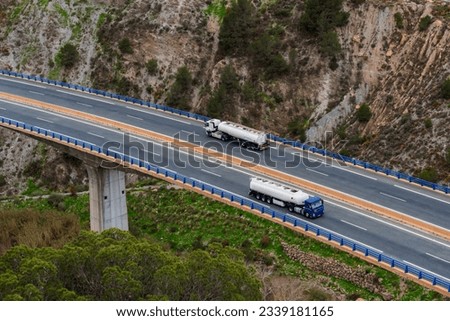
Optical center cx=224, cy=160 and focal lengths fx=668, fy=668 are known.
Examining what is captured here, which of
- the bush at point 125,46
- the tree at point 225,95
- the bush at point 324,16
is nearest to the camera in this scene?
the tree at point 225,95

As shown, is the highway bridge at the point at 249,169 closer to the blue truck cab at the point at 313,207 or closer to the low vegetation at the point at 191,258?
the blue truck cab at the point at 313,207

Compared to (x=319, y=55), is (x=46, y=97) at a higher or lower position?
lower

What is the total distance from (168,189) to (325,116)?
21444 mm

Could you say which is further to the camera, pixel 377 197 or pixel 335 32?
pixel 335 32

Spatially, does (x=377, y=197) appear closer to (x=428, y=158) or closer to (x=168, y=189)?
(x=428, y=158)

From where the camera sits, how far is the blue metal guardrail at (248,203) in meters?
47.5

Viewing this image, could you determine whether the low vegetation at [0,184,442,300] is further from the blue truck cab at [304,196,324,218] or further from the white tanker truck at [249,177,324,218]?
the blue truck cab at [304,196,324,218]

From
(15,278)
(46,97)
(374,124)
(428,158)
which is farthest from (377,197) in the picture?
(46,97)

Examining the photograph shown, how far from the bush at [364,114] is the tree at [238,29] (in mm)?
19260

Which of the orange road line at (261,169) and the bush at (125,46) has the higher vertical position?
the bush at (125,46)

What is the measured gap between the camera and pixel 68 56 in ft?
323

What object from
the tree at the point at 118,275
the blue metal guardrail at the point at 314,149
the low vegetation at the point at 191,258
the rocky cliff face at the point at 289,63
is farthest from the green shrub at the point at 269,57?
the tree at the point at 118,275

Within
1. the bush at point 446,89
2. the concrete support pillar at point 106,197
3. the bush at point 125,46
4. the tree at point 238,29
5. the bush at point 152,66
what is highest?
the tree at point 238,29

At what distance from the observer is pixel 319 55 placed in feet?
285
